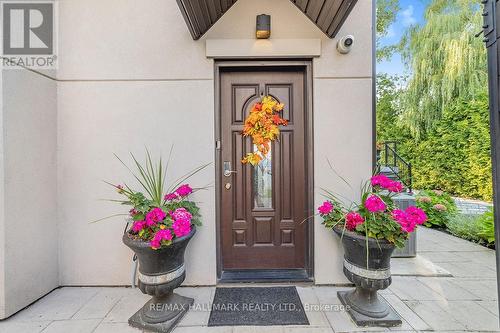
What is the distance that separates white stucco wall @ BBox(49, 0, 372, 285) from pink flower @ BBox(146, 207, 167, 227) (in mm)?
616

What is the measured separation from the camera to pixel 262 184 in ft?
8.16

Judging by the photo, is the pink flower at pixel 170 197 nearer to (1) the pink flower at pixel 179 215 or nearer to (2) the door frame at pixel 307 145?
(1) the pink flower at pixel 179 215

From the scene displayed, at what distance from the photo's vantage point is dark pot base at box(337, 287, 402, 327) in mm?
1751

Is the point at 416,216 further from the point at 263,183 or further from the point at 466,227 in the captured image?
the point at 466,227

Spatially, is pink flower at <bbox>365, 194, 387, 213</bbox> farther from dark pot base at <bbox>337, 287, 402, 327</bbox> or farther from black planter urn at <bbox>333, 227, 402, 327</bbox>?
dark pot base at <bbox>337, 287, 402, 327</bbox>

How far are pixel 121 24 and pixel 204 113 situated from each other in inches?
46.3

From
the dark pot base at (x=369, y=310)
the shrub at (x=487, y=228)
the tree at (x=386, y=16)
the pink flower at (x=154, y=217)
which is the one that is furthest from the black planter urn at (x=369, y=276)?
the tree at (x=386, y=16)

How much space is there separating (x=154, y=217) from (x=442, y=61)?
312 inches

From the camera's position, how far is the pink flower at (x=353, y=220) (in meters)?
1.79

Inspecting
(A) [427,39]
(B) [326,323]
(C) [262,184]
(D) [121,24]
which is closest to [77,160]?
(D) [121,24]

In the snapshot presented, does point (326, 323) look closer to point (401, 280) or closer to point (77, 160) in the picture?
point (401, 280)

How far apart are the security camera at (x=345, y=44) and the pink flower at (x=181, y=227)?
205 cm

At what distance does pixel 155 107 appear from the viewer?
2314 mm

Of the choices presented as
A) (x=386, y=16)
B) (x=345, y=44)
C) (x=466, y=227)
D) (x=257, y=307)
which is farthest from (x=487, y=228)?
(x=386, y=16)
